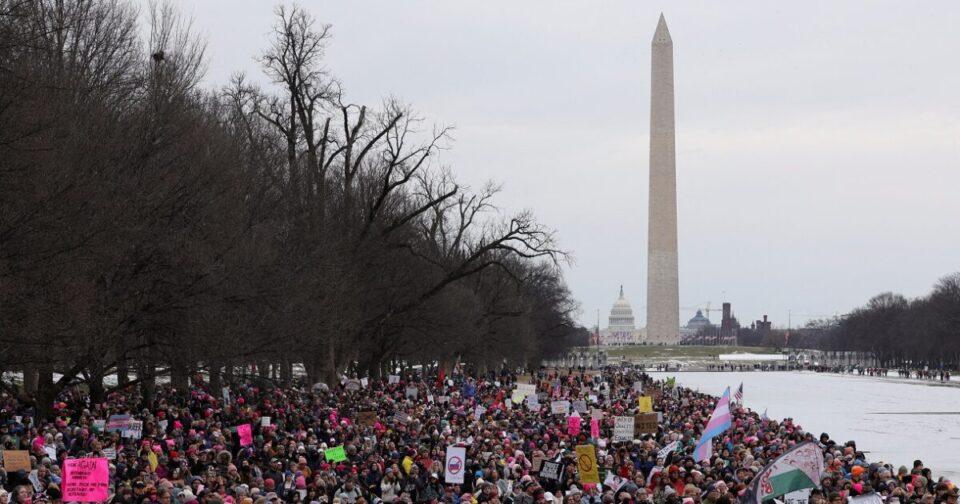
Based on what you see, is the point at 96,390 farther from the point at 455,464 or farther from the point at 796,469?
the point at 796,469

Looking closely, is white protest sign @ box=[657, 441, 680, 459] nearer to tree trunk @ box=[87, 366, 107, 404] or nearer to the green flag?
the green flag

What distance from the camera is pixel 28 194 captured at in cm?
2045

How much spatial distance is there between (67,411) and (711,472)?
12.0m

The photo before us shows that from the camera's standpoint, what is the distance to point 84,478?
49.9ft

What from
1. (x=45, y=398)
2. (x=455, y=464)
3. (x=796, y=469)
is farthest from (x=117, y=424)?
(x=796, y=469)

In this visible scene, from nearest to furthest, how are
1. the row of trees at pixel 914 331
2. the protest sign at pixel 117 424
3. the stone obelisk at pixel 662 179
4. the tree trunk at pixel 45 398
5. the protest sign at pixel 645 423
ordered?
1. the protest sign at pixel 117 424
2. the tree trunk at pixel 45 398
3. the protest sign at pixel 645 423
4. the stone obelisk at pixel 662 179
5. the row of trees at pixel 914 331

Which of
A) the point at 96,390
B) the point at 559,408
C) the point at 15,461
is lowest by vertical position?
the point at 15,461

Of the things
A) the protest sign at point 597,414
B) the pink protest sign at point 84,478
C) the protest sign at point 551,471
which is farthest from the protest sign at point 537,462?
the protest sign at point 597,414

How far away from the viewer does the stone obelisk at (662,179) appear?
361ft

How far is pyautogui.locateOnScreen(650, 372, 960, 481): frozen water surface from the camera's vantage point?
35.8 metres

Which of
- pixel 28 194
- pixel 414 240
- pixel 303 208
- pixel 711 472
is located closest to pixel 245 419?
pixel 28 194

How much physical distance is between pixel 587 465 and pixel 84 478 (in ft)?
21.6

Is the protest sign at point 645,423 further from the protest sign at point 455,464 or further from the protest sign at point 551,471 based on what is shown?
the protest sign at point 455,464

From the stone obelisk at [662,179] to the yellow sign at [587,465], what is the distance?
91.9m
